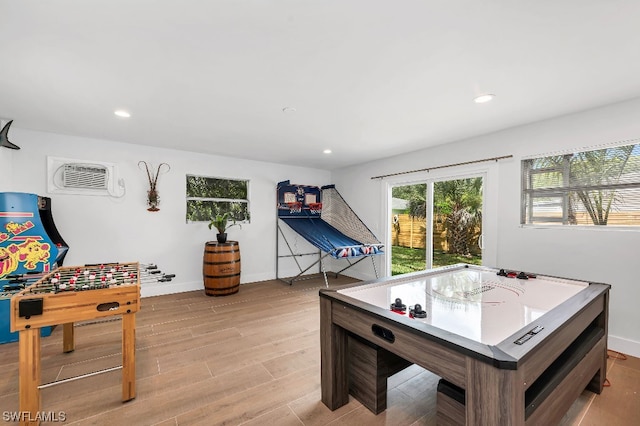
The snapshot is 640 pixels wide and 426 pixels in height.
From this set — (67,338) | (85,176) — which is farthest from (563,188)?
(85,176)

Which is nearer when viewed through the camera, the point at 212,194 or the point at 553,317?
the point at 553,317

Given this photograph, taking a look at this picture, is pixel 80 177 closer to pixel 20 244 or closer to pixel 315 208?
pixel 20 244

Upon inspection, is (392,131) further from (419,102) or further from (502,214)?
(502,214)

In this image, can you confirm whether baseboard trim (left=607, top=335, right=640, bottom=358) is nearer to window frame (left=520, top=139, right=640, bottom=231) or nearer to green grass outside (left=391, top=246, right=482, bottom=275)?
window frame (left=520, top=139, right=640, bottom=231)

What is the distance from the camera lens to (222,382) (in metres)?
1.97

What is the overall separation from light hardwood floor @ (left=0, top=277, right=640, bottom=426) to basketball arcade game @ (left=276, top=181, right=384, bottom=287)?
1875 millimetres

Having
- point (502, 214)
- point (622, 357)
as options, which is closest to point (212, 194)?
point (502, 214)

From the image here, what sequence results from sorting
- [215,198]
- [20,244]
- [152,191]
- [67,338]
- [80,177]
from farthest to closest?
[215,198] → [152,191] → [80,177] → [20,244] → [67,338]

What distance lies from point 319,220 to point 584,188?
384 cm

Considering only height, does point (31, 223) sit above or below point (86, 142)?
below

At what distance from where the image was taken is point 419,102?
2490 mm

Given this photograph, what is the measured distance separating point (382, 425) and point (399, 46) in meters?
2.22

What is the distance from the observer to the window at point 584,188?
248 cm

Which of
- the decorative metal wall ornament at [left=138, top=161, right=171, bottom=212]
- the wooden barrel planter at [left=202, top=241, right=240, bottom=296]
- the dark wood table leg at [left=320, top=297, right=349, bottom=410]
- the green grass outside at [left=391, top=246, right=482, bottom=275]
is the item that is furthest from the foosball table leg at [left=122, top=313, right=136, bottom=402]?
the green grass outside at [left=391, top=246, right=482, bottom=275]
